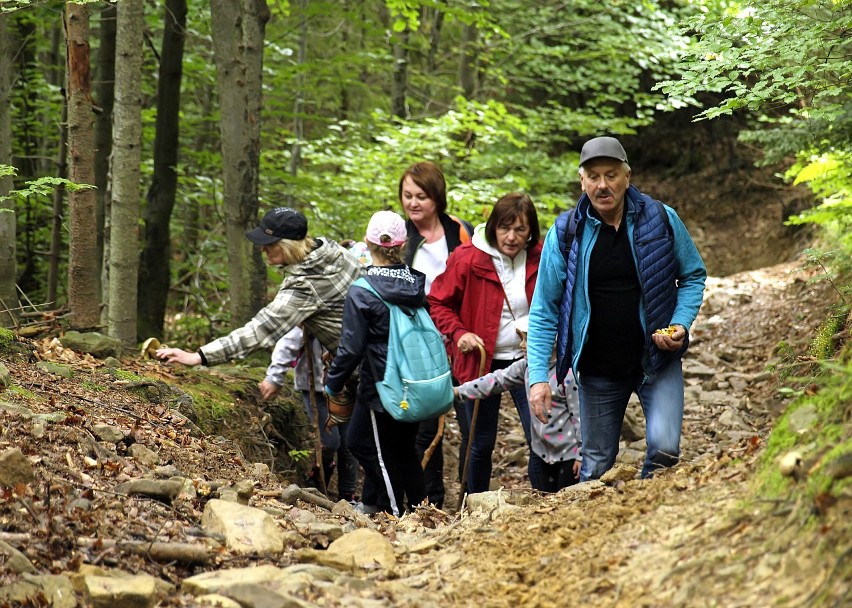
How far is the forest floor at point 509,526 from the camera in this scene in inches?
112

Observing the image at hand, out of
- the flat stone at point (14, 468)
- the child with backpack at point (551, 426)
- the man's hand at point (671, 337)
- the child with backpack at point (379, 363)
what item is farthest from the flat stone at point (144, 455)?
the man's hand at point (671, 337)

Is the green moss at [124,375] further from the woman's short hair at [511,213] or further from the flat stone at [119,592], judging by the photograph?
the flat stone at [119,592]

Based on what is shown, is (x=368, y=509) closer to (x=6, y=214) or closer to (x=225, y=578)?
(x=225, y=578)

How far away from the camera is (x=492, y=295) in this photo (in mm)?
6352

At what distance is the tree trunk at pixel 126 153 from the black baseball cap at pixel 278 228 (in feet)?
5.98

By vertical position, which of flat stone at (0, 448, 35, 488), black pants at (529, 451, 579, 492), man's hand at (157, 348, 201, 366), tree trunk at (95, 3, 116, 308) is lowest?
black pants at (529, 451, 579, 492)

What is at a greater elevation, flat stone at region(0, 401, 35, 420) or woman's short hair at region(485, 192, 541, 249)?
woman's short hair at region(485, 192, 541, 249)

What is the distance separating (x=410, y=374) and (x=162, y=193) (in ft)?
19.8

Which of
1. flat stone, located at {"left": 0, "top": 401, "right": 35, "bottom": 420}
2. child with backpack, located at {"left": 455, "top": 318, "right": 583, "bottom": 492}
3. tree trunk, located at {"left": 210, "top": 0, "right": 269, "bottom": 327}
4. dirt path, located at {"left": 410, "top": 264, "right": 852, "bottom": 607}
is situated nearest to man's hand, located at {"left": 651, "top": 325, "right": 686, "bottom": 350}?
dirt path, located at {"left": 410, "top": 264, "right": 852, "bottom": 607}

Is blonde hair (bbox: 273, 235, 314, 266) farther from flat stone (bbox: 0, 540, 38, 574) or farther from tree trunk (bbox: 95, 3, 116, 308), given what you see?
tree trunk (bbox: 95, 3, 116, 308)

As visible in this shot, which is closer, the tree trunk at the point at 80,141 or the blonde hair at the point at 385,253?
the blonde hair at the point at 385,253

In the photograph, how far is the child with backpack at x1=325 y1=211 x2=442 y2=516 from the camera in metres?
5.72

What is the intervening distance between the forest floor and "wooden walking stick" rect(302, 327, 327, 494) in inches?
37.3

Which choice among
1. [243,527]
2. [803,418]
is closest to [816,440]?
[803,418]
